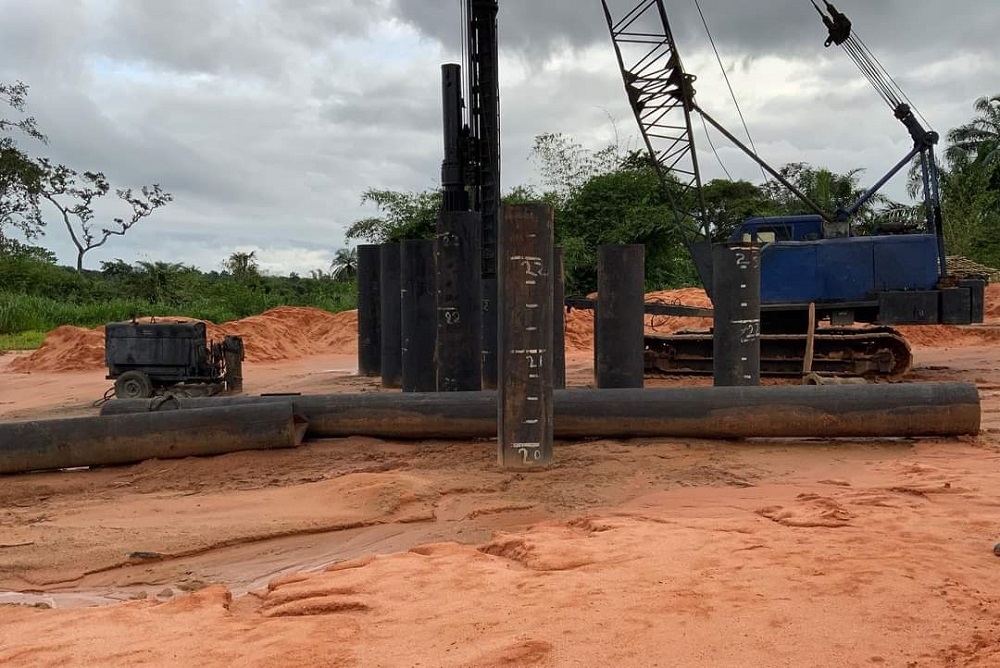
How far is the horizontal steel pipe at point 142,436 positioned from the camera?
7.40m

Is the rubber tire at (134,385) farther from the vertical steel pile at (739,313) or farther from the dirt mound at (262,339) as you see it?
the vertical steel pile at (739,313)

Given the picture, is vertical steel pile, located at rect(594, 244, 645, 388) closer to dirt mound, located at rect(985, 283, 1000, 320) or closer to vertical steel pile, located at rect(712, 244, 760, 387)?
vertical steel pile, located at rect(712, 244, 760, 387)

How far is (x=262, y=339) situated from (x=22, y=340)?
7106mm

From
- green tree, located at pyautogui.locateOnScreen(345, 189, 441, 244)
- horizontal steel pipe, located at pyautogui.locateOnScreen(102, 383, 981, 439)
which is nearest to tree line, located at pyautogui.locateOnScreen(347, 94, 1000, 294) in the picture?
green tree, located at pyautogui.locateOnScreen(345, 189, 441, 244)

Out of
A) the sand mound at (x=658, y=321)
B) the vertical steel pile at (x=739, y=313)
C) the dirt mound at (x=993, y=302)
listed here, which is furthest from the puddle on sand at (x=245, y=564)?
the dirt mound at (x=993, y=302)

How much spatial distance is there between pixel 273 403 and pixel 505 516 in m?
3.07

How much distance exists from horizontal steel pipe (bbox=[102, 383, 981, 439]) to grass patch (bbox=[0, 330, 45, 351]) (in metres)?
16.1

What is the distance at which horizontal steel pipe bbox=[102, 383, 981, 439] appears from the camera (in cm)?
729

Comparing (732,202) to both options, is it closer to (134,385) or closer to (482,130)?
(482,130)

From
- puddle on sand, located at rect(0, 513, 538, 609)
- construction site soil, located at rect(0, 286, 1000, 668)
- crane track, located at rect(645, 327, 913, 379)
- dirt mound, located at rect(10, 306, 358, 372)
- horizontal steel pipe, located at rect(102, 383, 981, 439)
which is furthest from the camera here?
dirt mound, located at rect(10, 306, 358, 372)

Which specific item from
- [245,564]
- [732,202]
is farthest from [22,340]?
[732,202]

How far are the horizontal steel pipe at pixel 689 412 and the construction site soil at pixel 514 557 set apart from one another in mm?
145

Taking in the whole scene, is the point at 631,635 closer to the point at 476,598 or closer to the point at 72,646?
the point at 476,598

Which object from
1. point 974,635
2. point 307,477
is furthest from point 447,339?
point 974,635
